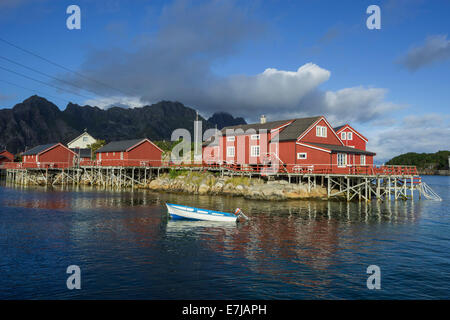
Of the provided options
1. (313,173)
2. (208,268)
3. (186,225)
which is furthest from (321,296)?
(313,173)

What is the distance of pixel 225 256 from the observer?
1670 centimetres

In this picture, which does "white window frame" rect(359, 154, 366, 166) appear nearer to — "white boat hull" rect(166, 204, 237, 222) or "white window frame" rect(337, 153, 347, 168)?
"white window frame" rect(337, 153, 347, 168)

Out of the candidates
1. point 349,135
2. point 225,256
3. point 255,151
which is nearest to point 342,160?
point 255,151

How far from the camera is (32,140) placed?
172125 millimetres

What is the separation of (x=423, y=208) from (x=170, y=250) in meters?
29.9

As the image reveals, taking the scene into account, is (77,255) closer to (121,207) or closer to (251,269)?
(251,269)

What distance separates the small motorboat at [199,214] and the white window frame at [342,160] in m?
21.2

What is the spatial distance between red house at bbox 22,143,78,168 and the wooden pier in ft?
4.10

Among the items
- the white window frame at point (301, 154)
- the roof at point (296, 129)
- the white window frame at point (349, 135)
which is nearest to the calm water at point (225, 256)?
the white window frame at point (301, 154)

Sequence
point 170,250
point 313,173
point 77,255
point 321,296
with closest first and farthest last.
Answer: point 321,296 → point 77,255 → point 170,250 → point 313,173

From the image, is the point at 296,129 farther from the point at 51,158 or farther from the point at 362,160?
the point at 51,158

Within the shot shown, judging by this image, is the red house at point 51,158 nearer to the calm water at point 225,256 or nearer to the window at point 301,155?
the calm water at point 225,256

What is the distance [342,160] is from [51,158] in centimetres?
6426

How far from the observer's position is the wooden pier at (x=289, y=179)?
3884 cm
